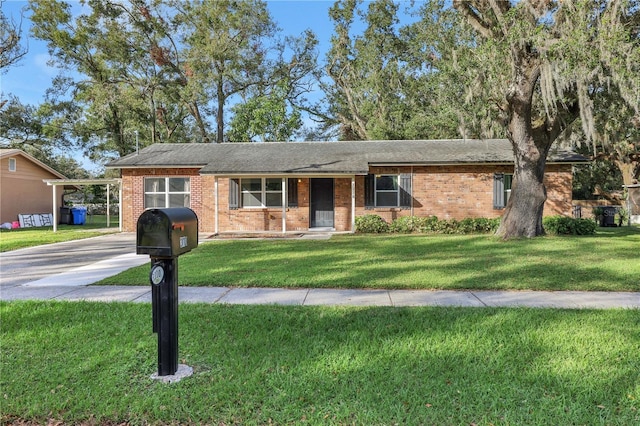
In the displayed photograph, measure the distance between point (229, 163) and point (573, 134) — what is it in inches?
540

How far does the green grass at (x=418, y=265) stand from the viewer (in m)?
5.66

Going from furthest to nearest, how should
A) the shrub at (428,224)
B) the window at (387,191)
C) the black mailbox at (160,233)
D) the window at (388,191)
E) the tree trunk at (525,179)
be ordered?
1. the window at (387,191)
2. the window at (388,191)
3. the shrub at (428,224)
4. the tree trunk at (525,179)
5. the black mailbox at (160,233)

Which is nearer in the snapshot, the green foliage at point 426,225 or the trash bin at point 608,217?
the green foliage at point 426,225

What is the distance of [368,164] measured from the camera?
45.9 ft

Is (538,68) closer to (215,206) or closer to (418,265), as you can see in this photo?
(418,265)

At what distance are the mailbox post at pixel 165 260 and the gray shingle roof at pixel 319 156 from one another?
408 inches

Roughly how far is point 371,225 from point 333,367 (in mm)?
10567

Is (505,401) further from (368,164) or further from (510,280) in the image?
(368,164)

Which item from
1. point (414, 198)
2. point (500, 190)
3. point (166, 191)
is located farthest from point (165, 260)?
point (500, 190)

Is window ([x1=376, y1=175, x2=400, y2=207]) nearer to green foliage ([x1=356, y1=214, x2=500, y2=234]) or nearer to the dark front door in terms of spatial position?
green foliage ([x1=356, y1=214, x2=500, y2=234])

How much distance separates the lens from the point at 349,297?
4.95 m

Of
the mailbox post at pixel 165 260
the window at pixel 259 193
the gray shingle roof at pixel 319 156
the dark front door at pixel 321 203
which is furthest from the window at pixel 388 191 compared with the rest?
the mailbox post at pixel 165 260

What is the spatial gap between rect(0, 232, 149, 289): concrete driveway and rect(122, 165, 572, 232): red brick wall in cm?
371

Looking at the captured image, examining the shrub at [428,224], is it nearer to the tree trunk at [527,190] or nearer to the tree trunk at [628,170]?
the tree trunk at [527,190]
